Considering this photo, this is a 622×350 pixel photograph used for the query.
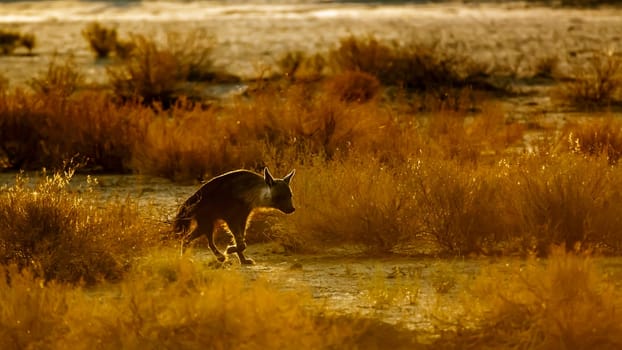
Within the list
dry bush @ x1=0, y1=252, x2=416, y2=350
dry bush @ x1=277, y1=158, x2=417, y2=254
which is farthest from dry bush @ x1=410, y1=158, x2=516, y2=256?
dry bush @ x1=0, y1=252, x2=416, y2=350

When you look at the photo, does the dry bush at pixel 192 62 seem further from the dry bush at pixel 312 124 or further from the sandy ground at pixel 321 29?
the dry bush at pixel 312 124

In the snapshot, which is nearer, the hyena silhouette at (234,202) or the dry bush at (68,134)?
the hyena silhouette at (234,202)

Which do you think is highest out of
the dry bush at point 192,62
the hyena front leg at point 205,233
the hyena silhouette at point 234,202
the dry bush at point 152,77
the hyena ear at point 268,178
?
the hyena ear at point 268,178

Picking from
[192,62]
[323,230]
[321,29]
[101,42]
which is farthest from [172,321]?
[321,29]

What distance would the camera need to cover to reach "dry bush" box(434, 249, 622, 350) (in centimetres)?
921

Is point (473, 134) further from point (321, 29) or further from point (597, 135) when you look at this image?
point (321, 29)

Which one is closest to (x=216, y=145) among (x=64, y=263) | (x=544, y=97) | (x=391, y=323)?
(x=64, y=263)

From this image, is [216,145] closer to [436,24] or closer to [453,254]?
[453,254]

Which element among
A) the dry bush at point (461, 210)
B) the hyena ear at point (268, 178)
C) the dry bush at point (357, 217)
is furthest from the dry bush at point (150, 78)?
the hyena ear at point (268, 178)

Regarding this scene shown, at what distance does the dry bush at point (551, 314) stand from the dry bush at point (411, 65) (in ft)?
58.0

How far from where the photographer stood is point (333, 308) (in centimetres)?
1039

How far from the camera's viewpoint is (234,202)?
11.6 m

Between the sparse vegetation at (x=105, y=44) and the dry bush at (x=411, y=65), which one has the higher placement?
the dry bush at (x=411, y=65)

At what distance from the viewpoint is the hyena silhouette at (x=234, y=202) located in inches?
454
